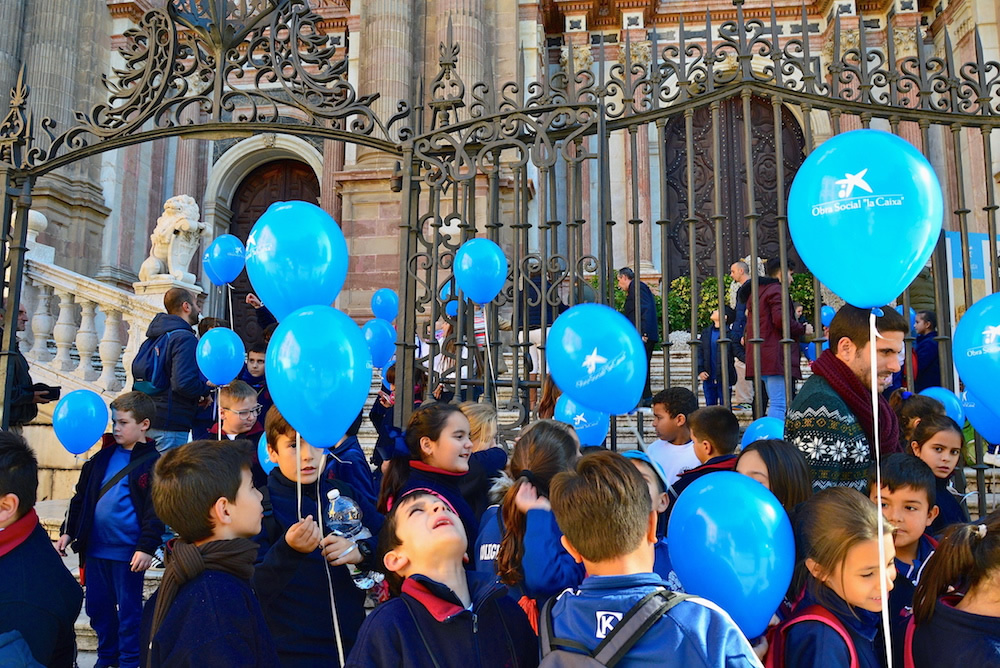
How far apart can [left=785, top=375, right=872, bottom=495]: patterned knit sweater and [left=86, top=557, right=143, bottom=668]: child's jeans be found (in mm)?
3442

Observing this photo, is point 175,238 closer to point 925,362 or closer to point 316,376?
point 316,376

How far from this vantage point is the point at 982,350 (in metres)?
3.27

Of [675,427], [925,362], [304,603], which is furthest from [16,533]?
[925,362]

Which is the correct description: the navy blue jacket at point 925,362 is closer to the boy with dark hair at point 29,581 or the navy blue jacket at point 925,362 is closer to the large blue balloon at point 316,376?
the large blue balloon at point 316,376

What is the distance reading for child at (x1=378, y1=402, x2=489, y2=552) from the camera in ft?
10.9

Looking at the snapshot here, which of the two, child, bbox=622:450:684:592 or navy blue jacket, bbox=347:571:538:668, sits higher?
child, bbox=622:450:684:592

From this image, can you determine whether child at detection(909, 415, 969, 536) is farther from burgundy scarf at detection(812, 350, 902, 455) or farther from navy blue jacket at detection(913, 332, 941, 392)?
navy blue jacket at detection(913, 332, 941, 392)

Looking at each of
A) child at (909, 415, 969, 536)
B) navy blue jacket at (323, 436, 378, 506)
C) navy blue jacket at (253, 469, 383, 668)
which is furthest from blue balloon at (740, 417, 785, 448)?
navy blue jacket at (253, 469, 383, 668)

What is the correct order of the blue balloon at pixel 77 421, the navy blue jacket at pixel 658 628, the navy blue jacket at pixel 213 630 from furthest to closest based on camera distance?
the blue balloon at pixel 77 421 → the navy blue jacket at pixel 213 630 → the navy blue jacket at pixel 658 628

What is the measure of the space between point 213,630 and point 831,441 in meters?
2.06

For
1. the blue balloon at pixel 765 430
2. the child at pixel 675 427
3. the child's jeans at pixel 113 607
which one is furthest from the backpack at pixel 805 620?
the child's jeans at pixel 113 607

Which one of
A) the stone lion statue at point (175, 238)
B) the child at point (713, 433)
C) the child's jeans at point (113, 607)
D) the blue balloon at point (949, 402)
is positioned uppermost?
the stone lion statue at point (175, 238)

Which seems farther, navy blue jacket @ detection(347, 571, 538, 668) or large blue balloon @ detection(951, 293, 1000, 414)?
large blue balloon @ detection(951, 293, 1000, 414)

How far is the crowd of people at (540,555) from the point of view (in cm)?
192
